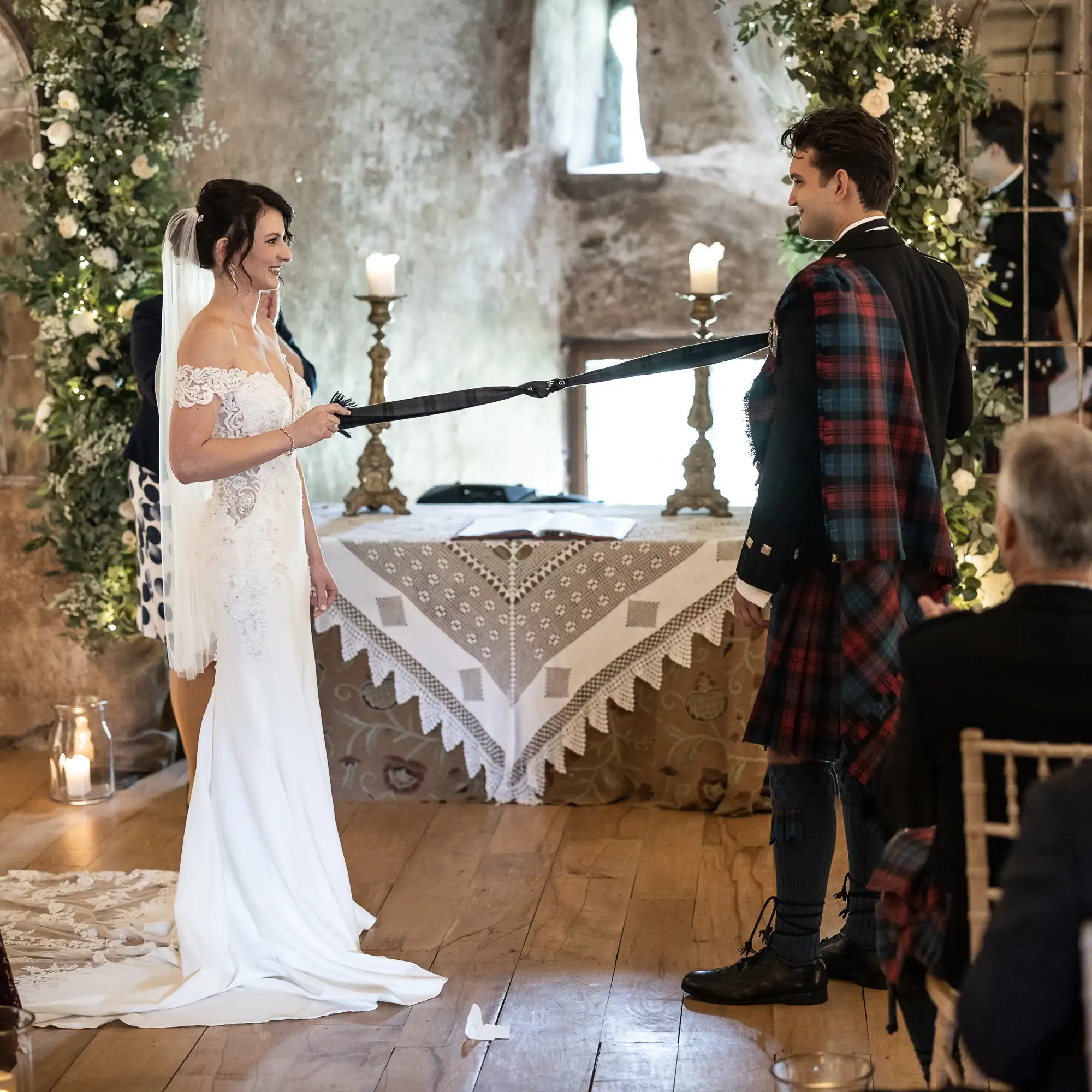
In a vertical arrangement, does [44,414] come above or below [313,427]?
above

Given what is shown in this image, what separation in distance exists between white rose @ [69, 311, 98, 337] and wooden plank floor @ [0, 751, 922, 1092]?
4.64 ft

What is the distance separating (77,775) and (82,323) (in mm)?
1354

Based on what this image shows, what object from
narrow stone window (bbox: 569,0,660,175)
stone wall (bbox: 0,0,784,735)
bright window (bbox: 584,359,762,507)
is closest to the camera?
stone wall (bbox: 0,0,784,735)

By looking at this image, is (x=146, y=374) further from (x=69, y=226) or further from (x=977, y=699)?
(x=977, y=699)

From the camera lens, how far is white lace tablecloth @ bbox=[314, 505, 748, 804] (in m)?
4.15

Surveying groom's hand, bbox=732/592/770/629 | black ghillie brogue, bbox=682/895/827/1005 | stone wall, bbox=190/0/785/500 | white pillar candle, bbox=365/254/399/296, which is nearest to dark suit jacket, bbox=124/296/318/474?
white pillar candle, bbox=365/254/399/296

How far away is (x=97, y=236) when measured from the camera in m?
4.60

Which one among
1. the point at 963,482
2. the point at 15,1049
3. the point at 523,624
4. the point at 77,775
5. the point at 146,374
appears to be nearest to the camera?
the point at 15,1049

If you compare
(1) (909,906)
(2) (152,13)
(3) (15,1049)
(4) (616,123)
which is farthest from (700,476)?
(4) (616,123)

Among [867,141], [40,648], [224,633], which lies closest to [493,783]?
[224,633]

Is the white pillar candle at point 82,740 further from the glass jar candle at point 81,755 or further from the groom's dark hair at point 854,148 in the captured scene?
the groom's dark hair at point 854,148

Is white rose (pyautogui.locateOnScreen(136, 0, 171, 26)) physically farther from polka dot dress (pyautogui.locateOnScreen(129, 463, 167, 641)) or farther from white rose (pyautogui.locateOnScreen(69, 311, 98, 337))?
polka dot dress (pyautogui.locateOnScreen(129, 463, 167, 641))

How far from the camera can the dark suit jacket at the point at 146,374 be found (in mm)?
3924

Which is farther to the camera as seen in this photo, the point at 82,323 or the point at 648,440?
the point at 648,440
